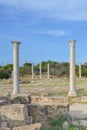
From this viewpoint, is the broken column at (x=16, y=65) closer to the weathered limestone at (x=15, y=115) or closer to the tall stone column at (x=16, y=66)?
the tall stone column at (x=16, y=66)

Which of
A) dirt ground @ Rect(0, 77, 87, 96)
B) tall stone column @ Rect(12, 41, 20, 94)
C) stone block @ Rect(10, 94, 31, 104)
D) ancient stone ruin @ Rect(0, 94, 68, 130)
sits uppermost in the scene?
tall stone column @ Rect(12, 41, 20, 94)

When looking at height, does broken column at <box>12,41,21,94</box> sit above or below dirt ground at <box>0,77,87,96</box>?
above

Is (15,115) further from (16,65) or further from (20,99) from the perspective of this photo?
(16,65)

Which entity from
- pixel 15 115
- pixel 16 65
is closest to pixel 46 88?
pixel 16 65

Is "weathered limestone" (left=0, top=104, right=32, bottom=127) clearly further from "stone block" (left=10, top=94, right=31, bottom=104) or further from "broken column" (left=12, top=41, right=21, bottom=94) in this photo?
"broken column" (left=12, top=41, right=21, bottom=94)

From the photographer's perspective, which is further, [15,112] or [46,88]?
[46,88]

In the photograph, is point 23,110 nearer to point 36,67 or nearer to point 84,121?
point 84,121

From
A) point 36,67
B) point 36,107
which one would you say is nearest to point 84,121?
point 36,107

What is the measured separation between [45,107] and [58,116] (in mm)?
652

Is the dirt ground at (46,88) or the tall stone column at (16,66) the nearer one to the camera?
the tall stone column at (16,66)

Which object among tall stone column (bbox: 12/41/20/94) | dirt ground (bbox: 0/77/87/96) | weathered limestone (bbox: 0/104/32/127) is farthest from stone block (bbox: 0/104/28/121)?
dirt ground (bbox: 0/77/87/96)

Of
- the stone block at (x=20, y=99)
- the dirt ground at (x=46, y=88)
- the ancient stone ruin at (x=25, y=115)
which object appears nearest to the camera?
the ancient stone ruin at (x=25, y=115)

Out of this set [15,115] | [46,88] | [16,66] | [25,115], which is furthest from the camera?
[46,88]

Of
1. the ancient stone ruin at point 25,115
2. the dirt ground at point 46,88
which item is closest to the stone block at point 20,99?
the ancient stone ruin at point 25,115
